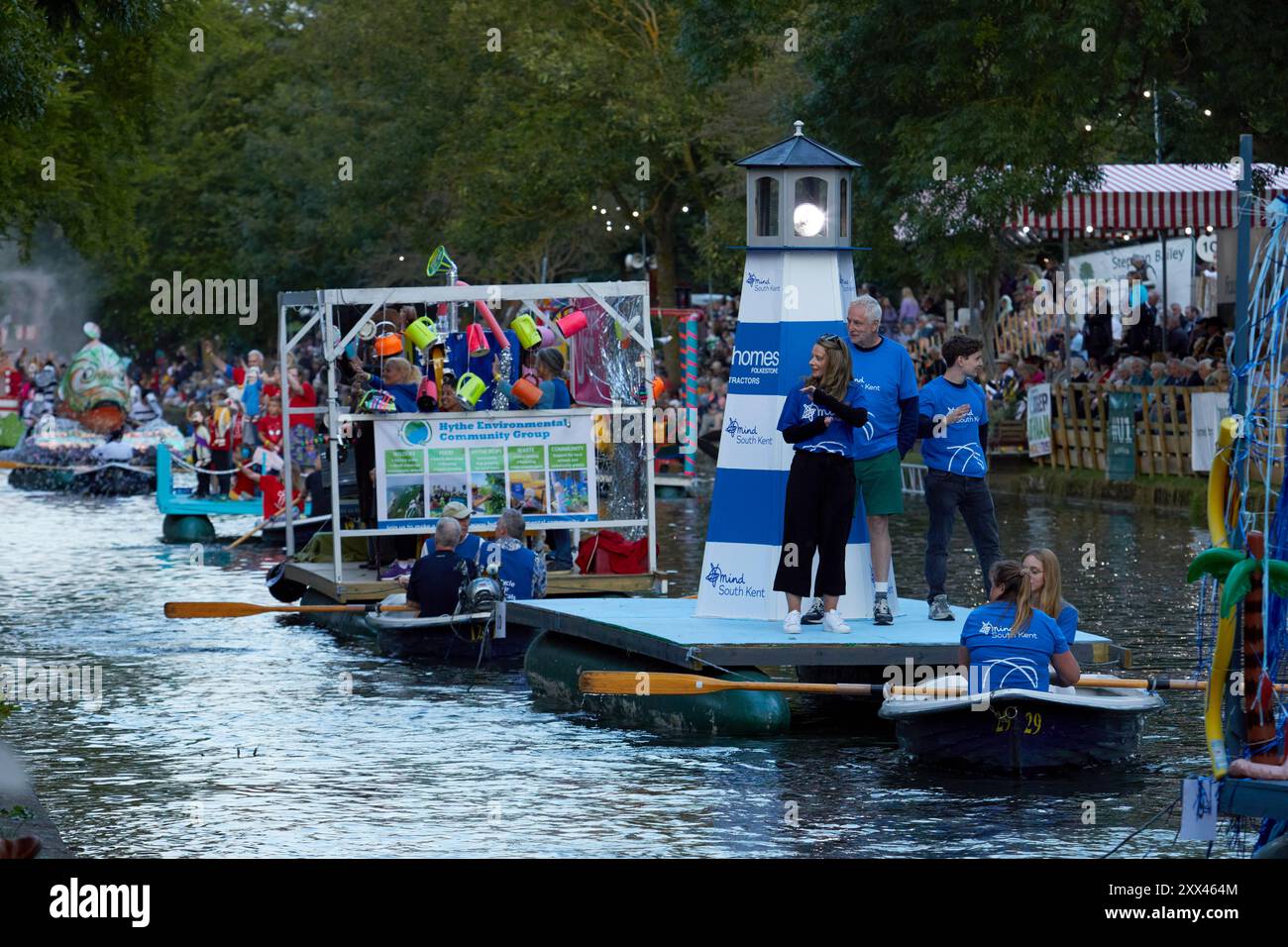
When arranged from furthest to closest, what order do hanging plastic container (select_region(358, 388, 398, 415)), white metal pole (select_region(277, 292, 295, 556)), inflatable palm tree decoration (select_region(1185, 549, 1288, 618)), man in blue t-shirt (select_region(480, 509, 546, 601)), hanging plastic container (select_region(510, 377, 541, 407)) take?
white metal pole (select_region(277, 292, 295, 556))
hanging plastic container (select_region(510, 377, 541, 407))
hanging plastic container (select_region(358, 388, 398, 415))
man in blue t-shirt (select_region(480, 509, 546, 601))
inflatable palm tree decoration (select_region(1185, 549, 1288, 618))

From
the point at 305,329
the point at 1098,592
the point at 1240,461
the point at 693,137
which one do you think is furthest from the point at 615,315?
the point at 693,137

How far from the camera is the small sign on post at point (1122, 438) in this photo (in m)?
31.0

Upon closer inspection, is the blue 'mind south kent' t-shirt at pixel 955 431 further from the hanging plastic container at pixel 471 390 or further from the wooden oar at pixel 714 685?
the hanging plastic container at pixel 471 390

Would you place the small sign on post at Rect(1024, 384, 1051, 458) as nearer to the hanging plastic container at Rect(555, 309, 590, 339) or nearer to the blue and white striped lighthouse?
the hanging plastic container at Rect(555, 309, 590, 339)

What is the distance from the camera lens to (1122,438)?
1228 inches

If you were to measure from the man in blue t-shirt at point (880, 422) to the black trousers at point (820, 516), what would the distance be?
0.22 m

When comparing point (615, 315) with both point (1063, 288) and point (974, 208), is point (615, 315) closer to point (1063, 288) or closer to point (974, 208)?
point (974, 208)

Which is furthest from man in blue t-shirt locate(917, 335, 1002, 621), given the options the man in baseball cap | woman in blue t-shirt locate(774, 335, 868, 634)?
the man in baseball cap

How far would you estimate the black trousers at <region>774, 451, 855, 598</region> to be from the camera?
45.8 ft

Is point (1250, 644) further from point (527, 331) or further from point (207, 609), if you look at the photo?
point (527, 331)

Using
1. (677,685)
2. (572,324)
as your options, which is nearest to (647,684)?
(677,685)

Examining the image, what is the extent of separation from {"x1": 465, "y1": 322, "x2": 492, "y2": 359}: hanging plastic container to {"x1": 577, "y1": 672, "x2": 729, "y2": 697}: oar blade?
247 inches

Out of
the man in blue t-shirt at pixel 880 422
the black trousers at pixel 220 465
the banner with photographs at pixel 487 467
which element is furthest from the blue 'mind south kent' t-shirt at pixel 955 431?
the black trousers at pixel 220 465

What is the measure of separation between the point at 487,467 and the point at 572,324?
155 cm
